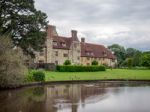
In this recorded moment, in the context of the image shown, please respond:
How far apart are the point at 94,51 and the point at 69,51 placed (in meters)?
12.4

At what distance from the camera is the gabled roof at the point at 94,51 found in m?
→ 87.5

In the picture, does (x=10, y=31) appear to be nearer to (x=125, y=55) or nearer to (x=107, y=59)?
(x=107, y=59)

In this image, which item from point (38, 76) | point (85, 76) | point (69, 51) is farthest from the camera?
point (69, 51)

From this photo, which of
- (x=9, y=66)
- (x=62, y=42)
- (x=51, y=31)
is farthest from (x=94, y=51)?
(x=9, y=66)

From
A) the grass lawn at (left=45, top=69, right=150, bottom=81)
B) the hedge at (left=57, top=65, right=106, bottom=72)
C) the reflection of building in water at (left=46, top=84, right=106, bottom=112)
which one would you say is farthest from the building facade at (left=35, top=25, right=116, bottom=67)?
the reflection of building in water at (left=46, top=84, right=106, bottom=112)

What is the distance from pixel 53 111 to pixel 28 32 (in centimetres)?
2388

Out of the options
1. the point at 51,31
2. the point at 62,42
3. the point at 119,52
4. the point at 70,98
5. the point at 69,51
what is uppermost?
the point at 51,31

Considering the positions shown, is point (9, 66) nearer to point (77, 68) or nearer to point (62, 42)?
point (77, 68)

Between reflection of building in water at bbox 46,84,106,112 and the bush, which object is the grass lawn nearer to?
the bush

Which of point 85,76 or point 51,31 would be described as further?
point 51,31

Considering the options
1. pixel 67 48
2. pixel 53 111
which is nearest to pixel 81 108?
pixel 53 111

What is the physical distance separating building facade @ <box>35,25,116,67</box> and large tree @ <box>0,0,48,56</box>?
23687mm

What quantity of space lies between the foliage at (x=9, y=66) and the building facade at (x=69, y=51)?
30.0 meters

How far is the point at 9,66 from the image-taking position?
35.2 m
